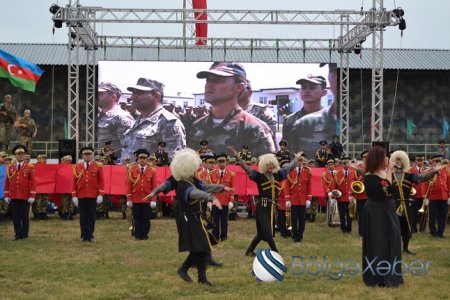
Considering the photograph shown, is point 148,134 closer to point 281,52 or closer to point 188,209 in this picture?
point 281,52

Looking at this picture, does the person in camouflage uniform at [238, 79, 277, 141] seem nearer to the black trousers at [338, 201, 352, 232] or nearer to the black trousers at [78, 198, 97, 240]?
the black trousers at [338, 201, 352, 232]

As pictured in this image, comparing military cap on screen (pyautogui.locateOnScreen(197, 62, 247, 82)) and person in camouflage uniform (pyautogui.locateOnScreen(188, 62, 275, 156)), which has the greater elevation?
military cap on screen (pyautogui.locateOnScreen(197, 62, 247, 82))

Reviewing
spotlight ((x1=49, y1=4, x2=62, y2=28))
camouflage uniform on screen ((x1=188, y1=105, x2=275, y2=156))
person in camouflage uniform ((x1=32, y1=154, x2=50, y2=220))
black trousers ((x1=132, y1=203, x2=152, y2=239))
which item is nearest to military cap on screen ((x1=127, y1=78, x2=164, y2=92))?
camouflage uniform on screen ((x1=188, y1=105, x2=275, y2=156))

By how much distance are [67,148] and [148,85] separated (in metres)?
6.54

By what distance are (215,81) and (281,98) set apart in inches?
108

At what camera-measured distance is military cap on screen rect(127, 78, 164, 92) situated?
2675 cm

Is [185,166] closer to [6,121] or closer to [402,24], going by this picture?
[6,121]

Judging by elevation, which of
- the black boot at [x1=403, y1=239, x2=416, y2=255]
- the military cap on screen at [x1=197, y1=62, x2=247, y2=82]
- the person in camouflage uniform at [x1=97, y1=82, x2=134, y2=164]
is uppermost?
the military cap on screen at [x1=197, y1=62, x2=247, y2=82]

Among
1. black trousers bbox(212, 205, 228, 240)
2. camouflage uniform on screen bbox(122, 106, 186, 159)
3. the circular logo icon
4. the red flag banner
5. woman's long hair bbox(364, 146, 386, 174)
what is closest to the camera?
woman's long hair bbox(364, 146, 386, 174)

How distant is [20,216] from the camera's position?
556 inches

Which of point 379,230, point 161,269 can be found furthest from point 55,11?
point 379,230

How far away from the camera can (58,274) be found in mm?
9977

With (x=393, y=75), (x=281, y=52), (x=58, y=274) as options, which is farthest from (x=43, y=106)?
(x=58, y=274)

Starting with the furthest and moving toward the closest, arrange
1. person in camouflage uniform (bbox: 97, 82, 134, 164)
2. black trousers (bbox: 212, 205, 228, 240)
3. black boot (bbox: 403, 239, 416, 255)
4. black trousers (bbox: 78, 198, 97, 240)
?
person in camouflage uniform (bbox: 97, 82, 134, 164) < black trousers (bbox: 212, 205, 228, 240) < black trousers (bbox: 78, 198, 97, 240) < black boot (bbox: 403, 239, 416, 255)
